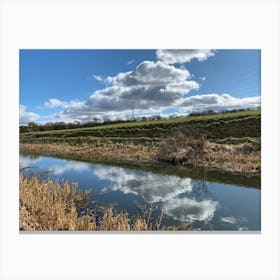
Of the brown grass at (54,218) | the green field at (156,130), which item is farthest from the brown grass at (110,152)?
the brown grass at (54,218)

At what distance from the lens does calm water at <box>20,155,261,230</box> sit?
3.92 meters

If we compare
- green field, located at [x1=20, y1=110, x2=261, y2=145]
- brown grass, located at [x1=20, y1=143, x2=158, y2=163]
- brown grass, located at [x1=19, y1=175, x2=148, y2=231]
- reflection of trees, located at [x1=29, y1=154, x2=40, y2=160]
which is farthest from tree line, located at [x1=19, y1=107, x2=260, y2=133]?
brown grass, located at [x1=20, y1=143, x2=158, y2=163]

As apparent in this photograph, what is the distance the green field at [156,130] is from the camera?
468 cm

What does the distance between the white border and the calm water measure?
32cm

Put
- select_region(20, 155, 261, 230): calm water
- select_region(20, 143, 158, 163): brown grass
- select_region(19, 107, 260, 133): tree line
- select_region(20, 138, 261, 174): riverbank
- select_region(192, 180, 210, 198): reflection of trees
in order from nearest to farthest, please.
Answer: select_region(20, 155, 261, 230): calm water, select_region(19, 107, 260, 133): tree line, select_region(192, 180, 210, 198): reflection of trees, select_region(20, 138, 261, 174): riverbank, select_region(20, 143, 158, 163): brown grass

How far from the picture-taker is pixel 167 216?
162 inches

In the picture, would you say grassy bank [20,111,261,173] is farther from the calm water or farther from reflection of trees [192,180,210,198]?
reflection of trees [192,180,210,198]
